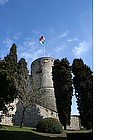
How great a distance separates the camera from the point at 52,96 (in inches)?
243

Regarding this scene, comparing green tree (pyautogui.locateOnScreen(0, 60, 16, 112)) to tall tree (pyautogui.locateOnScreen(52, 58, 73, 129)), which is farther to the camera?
tall tree (pyautogui.locateOnScreen(52, 58, 73, 129))

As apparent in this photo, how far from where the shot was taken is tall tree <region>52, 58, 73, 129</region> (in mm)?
5078

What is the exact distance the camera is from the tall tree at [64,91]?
16.7ft

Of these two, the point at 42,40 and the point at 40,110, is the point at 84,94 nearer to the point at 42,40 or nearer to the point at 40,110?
the point at 40,110

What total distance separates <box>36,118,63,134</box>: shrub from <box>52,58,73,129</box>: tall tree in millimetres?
429

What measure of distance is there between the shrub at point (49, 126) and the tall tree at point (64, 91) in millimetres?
429

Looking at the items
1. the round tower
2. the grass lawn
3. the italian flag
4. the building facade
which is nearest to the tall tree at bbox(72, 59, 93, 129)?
the building facade

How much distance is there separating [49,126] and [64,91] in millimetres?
1505

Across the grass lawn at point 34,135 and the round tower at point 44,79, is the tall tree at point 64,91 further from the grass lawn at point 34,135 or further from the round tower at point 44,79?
the grass lawn at point 34,135

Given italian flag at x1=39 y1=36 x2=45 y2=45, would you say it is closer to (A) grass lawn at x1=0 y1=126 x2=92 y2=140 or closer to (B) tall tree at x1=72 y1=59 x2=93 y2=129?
(B) tall tree at x1=72 y1=59 x2=93 y2=129
